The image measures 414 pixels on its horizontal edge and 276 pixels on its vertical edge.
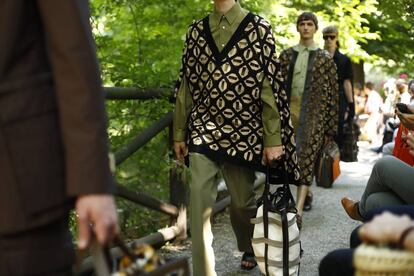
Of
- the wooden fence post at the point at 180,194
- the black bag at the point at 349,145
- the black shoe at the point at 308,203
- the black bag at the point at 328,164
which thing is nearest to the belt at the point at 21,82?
the wooden fence post at the point at 180,194

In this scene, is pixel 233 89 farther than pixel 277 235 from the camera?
Yes

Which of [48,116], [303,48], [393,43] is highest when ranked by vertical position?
[48,116]

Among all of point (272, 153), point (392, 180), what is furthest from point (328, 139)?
point (392, 180)

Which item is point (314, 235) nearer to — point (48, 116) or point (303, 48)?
point (303, 48)

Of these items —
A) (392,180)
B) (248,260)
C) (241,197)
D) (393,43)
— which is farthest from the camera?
(393,43)

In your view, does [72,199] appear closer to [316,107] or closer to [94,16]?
[94,16]

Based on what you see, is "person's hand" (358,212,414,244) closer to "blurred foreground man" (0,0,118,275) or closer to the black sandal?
"blurred foreground man" (0,0,118,275)

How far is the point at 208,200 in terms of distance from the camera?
4.71 m

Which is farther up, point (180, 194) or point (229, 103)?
point (229, 103)

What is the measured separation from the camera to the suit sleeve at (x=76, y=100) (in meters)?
1.83

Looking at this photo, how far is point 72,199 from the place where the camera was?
6.26ft

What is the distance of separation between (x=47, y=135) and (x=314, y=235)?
A: 5.24m

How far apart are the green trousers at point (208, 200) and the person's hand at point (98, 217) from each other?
2823mm

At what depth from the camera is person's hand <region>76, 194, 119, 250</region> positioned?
1804 mm
